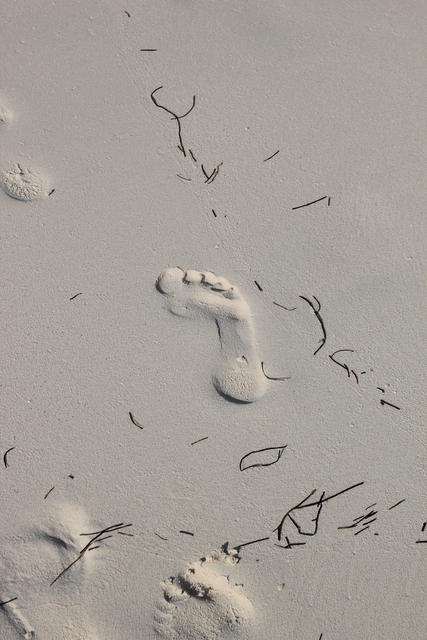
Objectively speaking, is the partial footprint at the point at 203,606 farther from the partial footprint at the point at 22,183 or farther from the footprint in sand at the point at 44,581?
the partial footprint at the point at 22,183

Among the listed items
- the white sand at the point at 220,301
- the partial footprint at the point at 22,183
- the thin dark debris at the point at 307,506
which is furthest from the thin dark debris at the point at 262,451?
the partial footprint at the point at 22,183

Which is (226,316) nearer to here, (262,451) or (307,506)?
(262,451)

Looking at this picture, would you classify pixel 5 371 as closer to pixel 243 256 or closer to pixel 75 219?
pixel 75 219

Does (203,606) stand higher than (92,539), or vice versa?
(92,539)

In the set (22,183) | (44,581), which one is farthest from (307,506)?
(22,183)

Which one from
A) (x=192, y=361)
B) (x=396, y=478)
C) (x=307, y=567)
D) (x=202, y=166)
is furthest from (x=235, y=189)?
(x=307, y=567)

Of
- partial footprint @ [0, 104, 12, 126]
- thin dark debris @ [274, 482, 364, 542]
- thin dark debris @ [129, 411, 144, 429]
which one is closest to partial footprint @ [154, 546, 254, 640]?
thin dark debris @ [274, 482, 364, 542]
